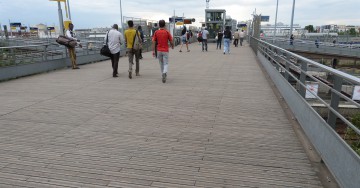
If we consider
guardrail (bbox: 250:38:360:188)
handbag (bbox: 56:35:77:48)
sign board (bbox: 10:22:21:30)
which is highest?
sign board (bbox: 10:22:21:30)

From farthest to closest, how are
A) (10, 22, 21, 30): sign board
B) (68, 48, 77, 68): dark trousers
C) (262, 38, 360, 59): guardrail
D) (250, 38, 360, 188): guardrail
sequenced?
1. (10, 22, 21, 30): sign board
2. (262, 38, 360, 59): guardrail
3. (68, 48, 77, 68): dark trousers
4. (250, 38, 360, 188): guardrail

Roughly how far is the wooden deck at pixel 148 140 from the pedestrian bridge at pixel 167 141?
0.04 ft

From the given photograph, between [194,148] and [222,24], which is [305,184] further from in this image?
[222,24]

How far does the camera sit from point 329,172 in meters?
3.22

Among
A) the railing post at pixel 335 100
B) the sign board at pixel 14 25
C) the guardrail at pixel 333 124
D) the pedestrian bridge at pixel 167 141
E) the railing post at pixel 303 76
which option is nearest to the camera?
the guardrail at pixel 333 124

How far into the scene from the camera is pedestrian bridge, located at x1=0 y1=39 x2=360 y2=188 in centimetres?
307

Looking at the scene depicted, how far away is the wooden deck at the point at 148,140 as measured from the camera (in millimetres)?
3113

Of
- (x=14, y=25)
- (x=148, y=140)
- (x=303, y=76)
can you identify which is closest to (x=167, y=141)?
(x=148, y=140)

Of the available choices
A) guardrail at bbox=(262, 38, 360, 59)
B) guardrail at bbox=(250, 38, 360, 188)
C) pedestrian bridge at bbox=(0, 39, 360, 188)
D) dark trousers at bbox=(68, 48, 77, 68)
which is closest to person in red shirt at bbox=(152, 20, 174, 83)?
pedestrian bridge at bbox=(0, 39, 360, 188)

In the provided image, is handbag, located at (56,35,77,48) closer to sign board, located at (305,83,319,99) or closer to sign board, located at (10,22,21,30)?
sign board, located at (305,83,319,99)

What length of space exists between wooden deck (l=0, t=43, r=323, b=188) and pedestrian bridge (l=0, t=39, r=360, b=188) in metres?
0.01

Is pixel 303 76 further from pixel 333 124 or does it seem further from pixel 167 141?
pixel 167 141

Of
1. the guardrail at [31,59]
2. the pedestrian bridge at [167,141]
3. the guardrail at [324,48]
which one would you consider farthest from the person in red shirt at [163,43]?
the guardrail at [324,48]

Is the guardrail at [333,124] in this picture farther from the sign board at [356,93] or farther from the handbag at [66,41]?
the handbag at [66,41]
